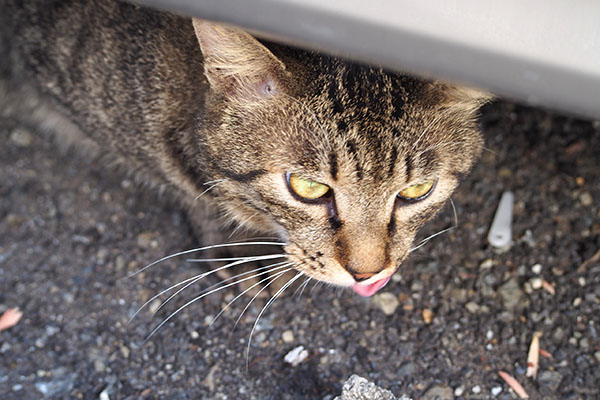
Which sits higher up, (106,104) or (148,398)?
(106,104)

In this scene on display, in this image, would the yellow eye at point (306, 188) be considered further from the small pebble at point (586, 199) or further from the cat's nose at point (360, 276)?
the small pebble at point (586, 199)

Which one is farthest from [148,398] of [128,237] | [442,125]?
[442,125]

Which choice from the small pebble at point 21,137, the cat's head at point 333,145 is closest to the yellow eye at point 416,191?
the cat's head at point 333,145

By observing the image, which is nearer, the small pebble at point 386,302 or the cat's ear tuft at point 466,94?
the cat's ear tuft at point 466,94

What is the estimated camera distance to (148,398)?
6.50ft

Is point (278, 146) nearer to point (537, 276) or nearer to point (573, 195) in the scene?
point (537, 276)

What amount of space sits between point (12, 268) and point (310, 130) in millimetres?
1325

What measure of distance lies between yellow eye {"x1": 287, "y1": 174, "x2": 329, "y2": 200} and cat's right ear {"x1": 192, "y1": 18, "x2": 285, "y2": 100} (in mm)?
222

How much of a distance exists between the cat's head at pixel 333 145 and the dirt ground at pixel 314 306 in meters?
0.43

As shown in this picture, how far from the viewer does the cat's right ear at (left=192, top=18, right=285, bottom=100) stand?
1.51 m

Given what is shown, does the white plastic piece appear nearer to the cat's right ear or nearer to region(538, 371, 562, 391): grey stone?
region(538, 371, 562, 391): grey stone

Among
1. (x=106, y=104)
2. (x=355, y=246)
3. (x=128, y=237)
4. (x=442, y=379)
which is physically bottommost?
(x=442, y=379)

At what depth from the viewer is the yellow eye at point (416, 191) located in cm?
171

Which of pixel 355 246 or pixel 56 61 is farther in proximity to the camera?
pixel 56 61
